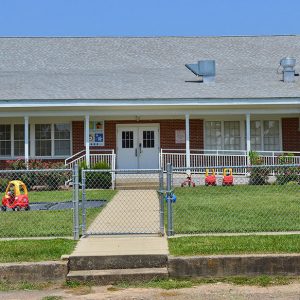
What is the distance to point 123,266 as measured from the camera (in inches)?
308

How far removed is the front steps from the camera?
7562mm

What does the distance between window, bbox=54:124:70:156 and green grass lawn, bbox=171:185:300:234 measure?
24.4 feet

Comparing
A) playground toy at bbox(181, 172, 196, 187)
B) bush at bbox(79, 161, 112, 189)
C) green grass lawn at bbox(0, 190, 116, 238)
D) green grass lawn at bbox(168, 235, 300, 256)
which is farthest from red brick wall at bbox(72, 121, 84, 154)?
green grass lawn at bbox(168, 235, 300, 256)

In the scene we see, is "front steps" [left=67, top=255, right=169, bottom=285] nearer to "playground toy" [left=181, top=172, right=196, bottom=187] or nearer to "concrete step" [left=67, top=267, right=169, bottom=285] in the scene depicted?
"concrete step" [left=67, top=267, right=169, bottom=285]

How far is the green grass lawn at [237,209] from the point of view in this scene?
10430mm

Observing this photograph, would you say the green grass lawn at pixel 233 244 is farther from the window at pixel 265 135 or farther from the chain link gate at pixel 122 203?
the window at pixel 265 135

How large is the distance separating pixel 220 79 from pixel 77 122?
619 cm

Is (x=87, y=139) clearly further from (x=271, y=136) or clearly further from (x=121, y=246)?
(x=121, y=246)

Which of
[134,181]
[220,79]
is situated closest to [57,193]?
[134,181]

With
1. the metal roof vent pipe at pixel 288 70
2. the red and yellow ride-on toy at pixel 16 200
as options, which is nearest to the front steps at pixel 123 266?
the red and yellow ride-on toy at pixel 16 200

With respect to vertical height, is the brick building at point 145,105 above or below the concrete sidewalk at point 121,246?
above

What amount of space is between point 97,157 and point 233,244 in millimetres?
13727

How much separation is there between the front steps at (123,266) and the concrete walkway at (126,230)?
134 millimetres

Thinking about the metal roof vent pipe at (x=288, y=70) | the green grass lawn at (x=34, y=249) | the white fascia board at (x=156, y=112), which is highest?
the metal roof vent pipe at (x=288, y=70)
